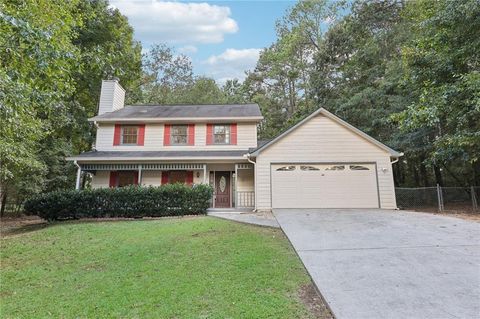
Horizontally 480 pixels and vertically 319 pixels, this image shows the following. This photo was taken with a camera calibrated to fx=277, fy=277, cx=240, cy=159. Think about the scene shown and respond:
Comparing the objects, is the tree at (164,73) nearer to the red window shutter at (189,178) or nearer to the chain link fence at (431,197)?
the red window shutter at (189,178)

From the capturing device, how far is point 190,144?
A: 15.0 meters

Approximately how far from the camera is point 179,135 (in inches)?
598

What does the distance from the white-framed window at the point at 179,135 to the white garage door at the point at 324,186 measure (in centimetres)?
544

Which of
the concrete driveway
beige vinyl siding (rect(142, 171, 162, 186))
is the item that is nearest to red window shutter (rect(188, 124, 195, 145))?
beige vinyl siding (rect(142, 171, 162, 186))

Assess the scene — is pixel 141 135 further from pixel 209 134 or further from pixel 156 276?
pixel 156 276

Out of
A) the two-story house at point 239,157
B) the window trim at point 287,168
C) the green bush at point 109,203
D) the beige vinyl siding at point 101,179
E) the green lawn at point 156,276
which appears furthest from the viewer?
the beige vinyl siding at point 101,179

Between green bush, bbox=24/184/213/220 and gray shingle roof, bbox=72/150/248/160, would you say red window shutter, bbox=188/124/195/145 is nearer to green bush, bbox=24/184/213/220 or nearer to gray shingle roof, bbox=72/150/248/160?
gray shingle roof, bbox=72/150/248/160

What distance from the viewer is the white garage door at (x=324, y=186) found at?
39.8ft

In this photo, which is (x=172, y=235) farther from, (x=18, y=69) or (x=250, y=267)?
(x=18, y=69)

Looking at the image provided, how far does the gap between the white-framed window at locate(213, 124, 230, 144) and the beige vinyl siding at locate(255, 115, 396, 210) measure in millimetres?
3078

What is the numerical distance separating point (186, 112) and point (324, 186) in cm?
892

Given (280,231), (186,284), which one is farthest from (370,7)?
(186,284)

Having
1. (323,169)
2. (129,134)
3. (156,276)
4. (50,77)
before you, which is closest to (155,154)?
(129,134)

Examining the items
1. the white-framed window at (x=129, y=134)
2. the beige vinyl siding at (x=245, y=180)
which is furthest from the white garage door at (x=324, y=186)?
the white-framed window at (x=129, y=134)
